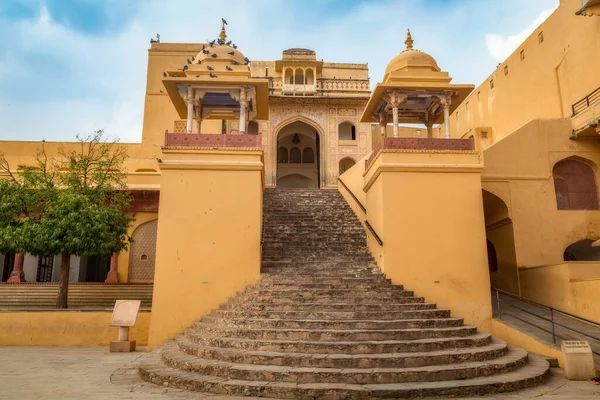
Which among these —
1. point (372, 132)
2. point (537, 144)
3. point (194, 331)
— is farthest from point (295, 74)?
point (194, 331)

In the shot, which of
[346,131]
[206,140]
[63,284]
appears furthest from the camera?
[346,131]

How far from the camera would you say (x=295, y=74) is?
22.7 meters

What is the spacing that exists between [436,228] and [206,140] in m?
5.77

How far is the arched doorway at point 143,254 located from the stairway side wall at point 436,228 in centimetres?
818

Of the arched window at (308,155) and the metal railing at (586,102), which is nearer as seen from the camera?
the metal railing at (586,102)

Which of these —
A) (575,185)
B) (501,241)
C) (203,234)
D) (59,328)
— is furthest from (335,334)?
(575,185)

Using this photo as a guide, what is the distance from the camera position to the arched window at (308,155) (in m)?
26.0

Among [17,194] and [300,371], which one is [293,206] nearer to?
[17,194]

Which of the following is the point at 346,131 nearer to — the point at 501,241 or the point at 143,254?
the point at 501,241

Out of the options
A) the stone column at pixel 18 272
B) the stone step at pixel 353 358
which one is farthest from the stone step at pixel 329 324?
the stone column at pixel 18 272

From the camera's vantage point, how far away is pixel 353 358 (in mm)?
Answer: 6270

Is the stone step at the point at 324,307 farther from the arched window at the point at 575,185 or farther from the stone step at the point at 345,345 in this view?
the arched window at the point at 575,185

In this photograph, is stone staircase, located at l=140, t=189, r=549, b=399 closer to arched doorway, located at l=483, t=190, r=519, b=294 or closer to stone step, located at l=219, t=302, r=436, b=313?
stone step, located at l=219, t=302, r=436, b=313

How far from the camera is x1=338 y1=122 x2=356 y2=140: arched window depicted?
74.7ft
